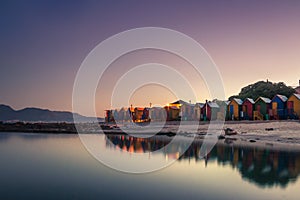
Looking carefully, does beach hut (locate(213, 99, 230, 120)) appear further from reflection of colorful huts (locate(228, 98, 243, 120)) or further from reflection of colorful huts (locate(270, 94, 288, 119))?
reflection of colorful huts (locate(270, 94, 288, 119))

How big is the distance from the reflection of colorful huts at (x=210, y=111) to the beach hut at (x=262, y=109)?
871cm

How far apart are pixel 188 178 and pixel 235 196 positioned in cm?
415

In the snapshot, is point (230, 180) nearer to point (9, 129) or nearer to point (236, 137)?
point (236, 137)

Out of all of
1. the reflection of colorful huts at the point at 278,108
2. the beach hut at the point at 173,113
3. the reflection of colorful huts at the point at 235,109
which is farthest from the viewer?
the beach hut at the point at 173,113

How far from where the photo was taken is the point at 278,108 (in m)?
46.0

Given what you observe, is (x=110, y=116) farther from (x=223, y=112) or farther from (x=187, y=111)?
(x=223, y=112)

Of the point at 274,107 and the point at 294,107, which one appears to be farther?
the point at 274,107

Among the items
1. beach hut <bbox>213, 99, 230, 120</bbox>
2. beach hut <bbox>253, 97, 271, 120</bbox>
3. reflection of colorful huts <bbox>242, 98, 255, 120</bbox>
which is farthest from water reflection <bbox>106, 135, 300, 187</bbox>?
beach hut <bbox>213, 99, 230, 120</bbox>

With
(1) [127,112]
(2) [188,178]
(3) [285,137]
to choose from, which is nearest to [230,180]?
(2) [188,178]

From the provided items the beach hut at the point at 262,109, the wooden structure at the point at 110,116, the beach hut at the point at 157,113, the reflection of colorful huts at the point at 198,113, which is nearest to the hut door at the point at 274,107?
the beach hut at the point at 262,109

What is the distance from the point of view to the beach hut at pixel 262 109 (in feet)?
156

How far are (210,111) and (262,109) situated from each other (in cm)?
1088

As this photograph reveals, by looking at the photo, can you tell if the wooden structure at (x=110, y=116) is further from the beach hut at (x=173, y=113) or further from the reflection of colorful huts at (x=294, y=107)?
the reflection of colorful huts at (x=294, y=107)

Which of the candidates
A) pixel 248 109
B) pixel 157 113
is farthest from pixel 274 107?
pixel 157 113
